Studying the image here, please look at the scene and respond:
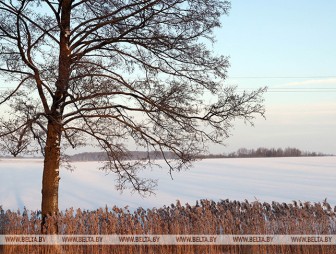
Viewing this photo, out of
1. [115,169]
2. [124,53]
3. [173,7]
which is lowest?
[115,169]

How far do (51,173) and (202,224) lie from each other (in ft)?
12.6

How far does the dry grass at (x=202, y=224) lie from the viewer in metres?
8.90

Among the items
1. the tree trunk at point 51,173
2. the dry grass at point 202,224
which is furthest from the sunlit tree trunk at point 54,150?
the dry grass at point 202,224

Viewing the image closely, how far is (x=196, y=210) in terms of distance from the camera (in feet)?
30.6

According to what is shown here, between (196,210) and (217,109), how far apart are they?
2387 mm

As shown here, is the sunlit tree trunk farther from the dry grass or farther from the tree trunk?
the dry grass

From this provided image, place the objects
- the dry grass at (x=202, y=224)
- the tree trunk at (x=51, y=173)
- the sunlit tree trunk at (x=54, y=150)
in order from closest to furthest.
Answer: the dry grass at (x=202, y=224), the sunlit tree trunk at (x=54, y=150), the tree trunk at (x=51, y=173)

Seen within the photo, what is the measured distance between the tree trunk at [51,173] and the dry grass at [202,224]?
701mm

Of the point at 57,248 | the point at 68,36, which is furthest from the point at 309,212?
the point at 68,36

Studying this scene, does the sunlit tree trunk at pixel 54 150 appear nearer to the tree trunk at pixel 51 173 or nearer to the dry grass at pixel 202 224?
the tree trunk at pixel 51 173

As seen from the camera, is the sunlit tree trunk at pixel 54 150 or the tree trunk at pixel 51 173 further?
the tree trunk at pixel 51 173

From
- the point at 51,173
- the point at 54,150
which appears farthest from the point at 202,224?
the point at 54,150

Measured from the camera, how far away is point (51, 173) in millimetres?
10188

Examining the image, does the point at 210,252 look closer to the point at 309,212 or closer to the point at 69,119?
the point at 309,212
